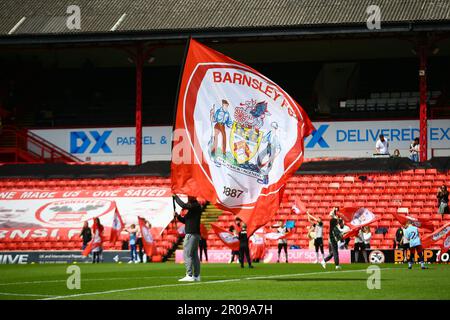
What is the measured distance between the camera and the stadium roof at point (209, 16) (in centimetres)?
4291

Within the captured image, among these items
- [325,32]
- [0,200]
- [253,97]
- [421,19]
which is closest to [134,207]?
[0,200]

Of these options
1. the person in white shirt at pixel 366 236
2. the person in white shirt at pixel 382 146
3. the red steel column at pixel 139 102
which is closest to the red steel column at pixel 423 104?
the person in white shirt at pixel 382 146

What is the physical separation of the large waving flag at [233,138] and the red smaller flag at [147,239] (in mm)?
16399

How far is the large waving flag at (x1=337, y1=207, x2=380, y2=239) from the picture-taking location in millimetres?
32719

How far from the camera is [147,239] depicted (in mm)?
38656

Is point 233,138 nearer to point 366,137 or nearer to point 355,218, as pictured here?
point 355,218

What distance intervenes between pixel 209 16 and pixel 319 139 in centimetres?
811

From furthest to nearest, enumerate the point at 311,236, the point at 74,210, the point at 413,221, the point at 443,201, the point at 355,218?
the point at 74,210, the point at 443,201, the point at 311,236, the point at 355,218, the point at 413,221

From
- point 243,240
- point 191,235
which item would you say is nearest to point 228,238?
point 243,240

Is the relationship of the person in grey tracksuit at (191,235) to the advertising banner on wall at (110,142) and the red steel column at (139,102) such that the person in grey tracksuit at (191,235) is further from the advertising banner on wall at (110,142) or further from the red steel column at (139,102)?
the advertising banner on wall at (110,142)

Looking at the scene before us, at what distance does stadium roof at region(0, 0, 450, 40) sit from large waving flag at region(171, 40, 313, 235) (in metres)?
20.9

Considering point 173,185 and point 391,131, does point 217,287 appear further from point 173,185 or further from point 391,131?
point 391,131

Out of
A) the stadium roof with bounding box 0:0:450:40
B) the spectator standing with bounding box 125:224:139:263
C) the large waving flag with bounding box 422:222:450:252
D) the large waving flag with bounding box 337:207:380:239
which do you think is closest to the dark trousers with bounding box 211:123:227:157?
the large waving flag with bounding box 337:207:380:239

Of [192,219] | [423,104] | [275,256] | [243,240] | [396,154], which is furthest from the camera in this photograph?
[396,154]
